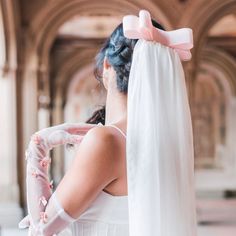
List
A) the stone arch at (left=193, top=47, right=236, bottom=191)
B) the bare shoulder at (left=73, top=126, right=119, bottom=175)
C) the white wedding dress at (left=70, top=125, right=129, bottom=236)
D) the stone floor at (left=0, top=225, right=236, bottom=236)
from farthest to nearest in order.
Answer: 1. the stone arch at (left=193, top=47, right=236, bottom=191)
2. the stone floor at (left=0, top=225, right=236, bottom=236)
3. the white wedding dress at (left=70, top=125, right=129, bottom=236)
4. the bare shoulder at (left=73, top=126, right=119, bottom=175)

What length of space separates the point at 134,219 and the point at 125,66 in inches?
18.7

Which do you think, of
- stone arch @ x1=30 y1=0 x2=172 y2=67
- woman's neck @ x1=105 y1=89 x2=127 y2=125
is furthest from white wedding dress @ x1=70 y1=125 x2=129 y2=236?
stone arch @ x1=30 y1=0 x2=172 y2=67

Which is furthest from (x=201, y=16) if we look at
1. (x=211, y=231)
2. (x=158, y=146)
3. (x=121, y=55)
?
(x=158, y=146)

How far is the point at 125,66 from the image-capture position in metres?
1.80

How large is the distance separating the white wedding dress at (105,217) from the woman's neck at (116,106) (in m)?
0.12

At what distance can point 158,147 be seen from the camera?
1695 millimetres

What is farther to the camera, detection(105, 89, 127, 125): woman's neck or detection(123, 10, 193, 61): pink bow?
detection(105, 89, 127, 125): woman's neck

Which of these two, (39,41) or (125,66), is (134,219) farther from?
(39,41)

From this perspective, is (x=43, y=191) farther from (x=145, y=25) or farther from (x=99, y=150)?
(x=145, y=25)

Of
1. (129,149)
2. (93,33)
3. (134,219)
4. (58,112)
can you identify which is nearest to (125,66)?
(129,149)

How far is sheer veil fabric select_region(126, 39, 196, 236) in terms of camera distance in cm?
168

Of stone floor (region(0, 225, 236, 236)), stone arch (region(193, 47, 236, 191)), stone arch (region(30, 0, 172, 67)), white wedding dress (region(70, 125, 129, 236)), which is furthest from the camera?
stone arch (region(193, 47, 236, 191))

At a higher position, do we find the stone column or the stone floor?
the stone column

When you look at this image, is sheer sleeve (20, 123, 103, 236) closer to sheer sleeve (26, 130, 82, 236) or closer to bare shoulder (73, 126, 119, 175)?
sheer sleeve (26, 130, 82, 236)
